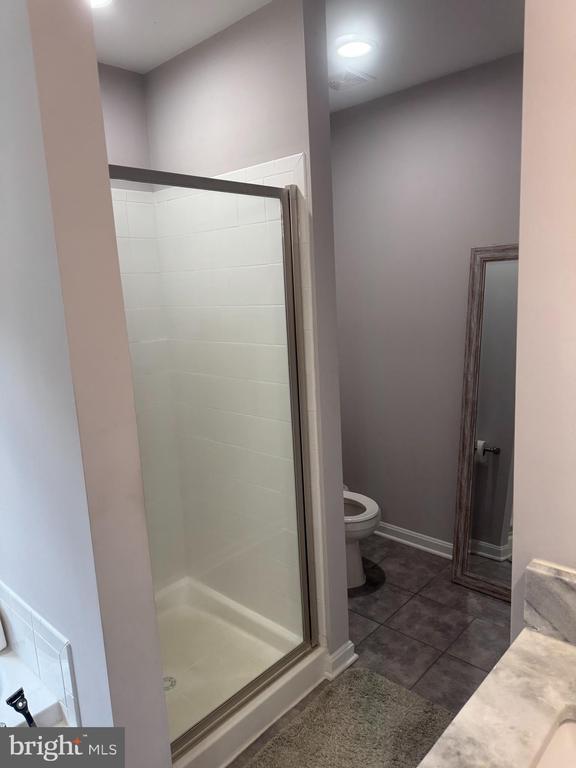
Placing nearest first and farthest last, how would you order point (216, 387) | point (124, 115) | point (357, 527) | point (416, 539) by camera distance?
point (216, 387) < point (124, 115) < point (357, 527) < point (416, 539)

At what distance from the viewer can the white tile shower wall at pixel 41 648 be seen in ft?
4.68

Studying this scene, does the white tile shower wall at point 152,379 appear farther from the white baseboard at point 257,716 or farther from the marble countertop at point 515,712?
the marble countertop at point 515,712

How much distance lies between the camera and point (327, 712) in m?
2.11

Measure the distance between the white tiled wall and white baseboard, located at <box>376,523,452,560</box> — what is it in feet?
4.13

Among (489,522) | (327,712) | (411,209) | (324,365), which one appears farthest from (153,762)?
(411,209)

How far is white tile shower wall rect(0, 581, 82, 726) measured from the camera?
1.43 meters

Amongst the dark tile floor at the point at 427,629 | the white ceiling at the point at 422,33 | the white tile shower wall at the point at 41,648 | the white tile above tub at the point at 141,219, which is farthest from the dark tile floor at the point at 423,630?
the white ceiling at the point at 422,33

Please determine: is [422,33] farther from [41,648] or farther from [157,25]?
[41,648]

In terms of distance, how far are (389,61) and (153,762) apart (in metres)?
2.81

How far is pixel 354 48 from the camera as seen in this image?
2352 mm

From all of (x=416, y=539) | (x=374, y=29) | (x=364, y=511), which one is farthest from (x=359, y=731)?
(x=374, y=29)

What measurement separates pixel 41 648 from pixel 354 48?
2.51 meters

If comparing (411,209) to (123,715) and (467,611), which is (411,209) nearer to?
(467,611)

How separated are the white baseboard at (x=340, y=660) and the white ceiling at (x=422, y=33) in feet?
8.32
